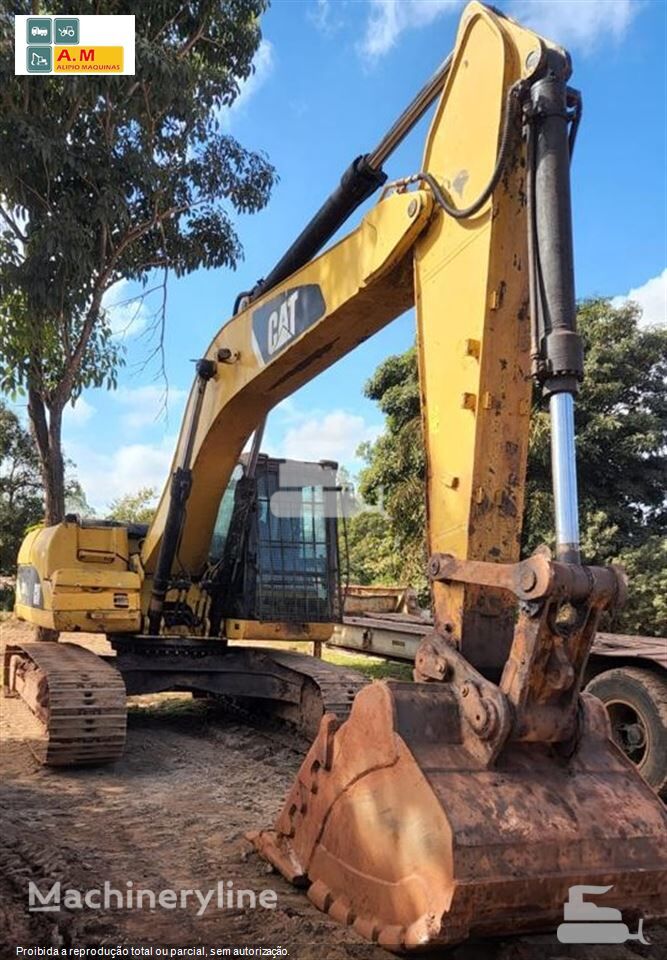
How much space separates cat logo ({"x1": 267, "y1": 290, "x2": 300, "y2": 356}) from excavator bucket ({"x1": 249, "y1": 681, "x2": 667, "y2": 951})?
8.51ft

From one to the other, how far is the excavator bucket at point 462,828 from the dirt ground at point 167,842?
0.21 m

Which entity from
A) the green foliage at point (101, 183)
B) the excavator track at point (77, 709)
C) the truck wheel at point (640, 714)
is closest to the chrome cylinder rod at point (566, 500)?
the truck wheel at point (640, 714)

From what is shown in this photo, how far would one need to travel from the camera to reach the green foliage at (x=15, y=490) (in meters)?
21.8

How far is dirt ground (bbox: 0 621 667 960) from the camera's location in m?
3.13

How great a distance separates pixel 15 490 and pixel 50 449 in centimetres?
1093

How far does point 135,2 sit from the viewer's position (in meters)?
10.5

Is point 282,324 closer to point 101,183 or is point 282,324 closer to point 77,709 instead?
point 77,709

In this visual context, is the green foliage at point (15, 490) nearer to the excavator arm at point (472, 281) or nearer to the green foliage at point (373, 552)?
the green foliage at point (373, 552)

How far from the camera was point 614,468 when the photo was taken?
48.7ft

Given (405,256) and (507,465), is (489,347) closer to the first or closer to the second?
(507,465)

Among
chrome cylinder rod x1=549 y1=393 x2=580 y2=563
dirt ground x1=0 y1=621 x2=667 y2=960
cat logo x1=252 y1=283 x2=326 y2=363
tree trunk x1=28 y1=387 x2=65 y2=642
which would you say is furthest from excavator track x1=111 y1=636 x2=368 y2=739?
tree trunk x1=28 y1=387 x2=65 y2=642

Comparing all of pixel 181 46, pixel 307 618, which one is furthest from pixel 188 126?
pixel 307 618

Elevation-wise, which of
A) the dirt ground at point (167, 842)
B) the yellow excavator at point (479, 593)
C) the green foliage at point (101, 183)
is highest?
the green foliage at point (101, 183)

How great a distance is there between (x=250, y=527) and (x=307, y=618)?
0.97 meters
